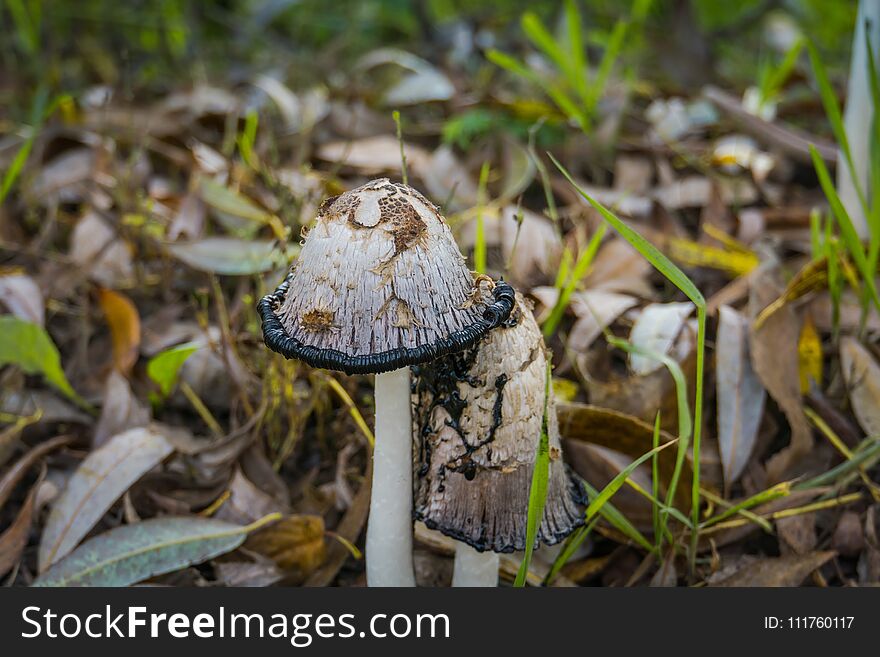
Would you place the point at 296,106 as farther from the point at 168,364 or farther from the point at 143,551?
the point at 143,551

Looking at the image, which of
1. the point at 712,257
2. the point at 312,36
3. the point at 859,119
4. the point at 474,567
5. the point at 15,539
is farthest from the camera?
the point at 312,36

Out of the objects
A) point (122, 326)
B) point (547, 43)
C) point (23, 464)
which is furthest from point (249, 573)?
point (547, 43)

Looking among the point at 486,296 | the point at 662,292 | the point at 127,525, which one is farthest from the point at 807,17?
the point at 127,525

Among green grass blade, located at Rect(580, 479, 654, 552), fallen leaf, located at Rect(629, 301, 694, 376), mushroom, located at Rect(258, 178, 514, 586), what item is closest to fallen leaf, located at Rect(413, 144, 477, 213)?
fallen leaf, located at Rect(629, 301, 694, 376)

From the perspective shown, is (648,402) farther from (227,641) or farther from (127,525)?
(127,525)

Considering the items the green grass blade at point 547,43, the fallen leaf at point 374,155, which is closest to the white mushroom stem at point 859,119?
the green grass blade at point 547,43

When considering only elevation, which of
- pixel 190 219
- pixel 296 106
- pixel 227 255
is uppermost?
pixel 296 106

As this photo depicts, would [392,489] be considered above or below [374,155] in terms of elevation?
below

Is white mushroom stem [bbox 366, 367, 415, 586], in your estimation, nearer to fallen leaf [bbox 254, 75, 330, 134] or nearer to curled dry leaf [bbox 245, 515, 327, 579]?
curled dry leaf [bbox 245, 515, 327, 579]
